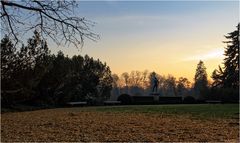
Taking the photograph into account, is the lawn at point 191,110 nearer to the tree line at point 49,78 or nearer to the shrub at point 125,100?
the tree line at point 49,78

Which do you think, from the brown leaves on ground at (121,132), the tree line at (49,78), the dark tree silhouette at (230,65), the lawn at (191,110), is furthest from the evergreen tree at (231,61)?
the brown leaves on ground at (121,132)

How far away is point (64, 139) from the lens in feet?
46.2

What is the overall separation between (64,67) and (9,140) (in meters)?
30.9

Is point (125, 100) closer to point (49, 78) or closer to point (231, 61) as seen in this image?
point (49, 78)

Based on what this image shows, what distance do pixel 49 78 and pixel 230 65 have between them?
1289 inches

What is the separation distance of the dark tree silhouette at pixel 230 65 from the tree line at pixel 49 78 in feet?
52.3

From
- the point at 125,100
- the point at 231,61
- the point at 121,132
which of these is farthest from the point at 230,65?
the point at 121,132

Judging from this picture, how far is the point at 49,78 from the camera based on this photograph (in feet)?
141

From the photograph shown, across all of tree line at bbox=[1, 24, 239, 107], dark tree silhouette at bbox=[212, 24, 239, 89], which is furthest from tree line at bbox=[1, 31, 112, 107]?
dark tree silhouette at bbox=[212, 24, 239, 89]

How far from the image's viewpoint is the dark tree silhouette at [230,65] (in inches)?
2591

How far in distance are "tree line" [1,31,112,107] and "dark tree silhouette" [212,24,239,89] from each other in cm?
1595

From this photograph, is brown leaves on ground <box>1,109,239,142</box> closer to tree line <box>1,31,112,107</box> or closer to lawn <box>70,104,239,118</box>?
tree line <box>1,31,112,107</box>

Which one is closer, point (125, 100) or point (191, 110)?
point (191, 110)

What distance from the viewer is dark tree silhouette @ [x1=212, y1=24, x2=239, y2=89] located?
2591 inches
